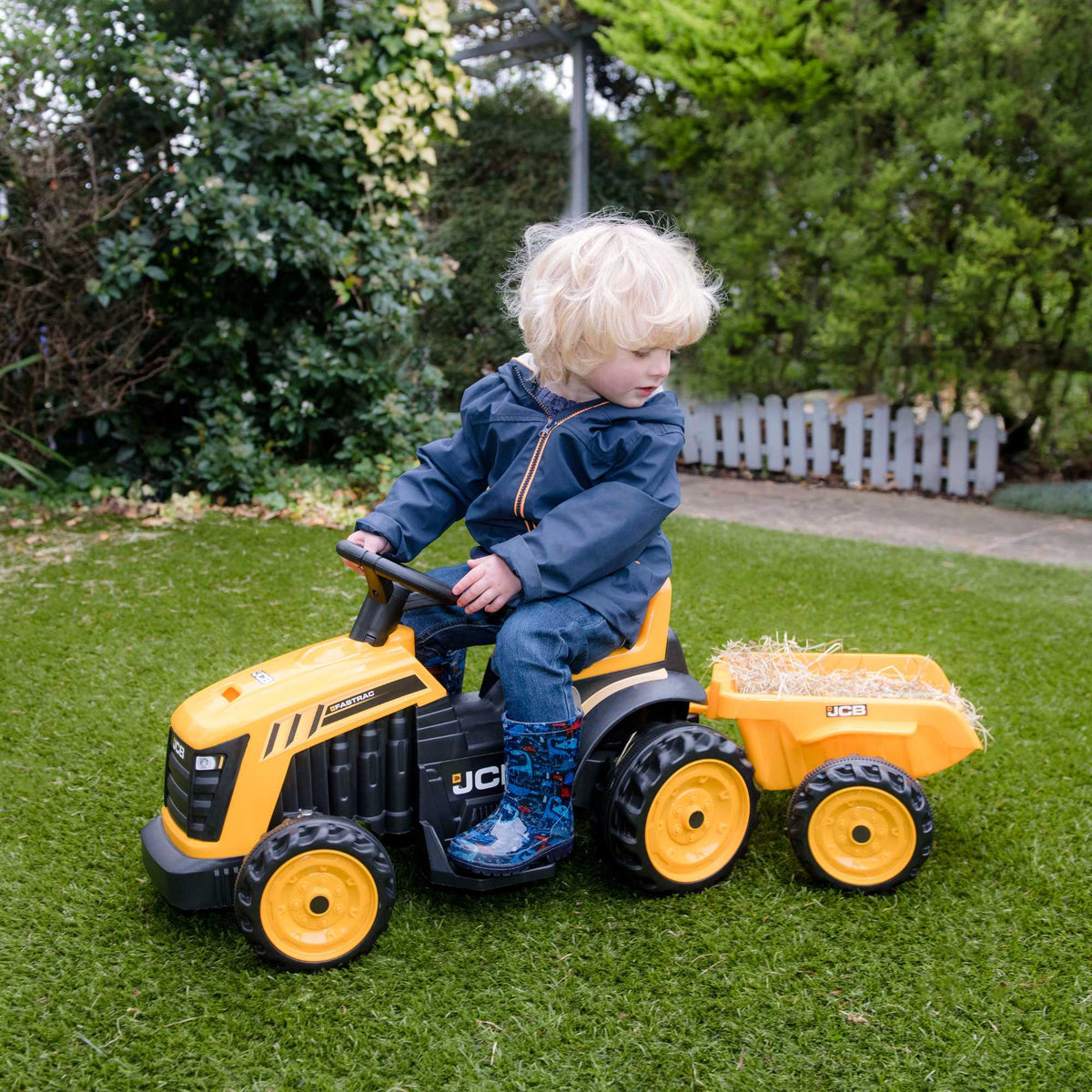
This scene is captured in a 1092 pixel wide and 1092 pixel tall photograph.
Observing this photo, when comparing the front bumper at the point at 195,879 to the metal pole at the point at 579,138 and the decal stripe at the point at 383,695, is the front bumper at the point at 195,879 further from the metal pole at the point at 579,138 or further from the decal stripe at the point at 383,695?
the metal pole at the point at 579,138

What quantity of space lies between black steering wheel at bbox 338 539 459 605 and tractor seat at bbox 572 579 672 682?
0.40 metres

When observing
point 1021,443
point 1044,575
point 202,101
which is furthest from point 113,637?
point 1021,443

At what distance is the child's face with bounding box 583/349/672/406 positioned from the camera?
2.18 meters

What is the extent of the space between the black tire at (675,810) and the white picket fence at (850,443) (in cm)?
531

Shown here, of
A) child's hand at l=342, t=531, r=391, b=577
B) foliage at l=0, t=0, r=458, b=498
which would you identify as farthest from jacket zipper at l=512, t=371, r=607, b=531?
foliage at l=0, t=0, r=458, b=498

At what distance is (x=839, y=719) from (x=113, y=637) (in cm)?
261

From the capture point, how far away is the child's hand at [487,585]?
6.79 ft

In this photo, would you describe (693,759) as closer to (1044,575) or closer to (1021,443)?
(1044,575)

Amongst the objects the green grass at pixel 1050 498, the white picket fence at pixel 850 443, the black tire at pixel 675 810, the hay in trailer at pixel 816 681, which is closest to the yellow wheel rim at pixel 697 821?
the black tire at pixel 675 810

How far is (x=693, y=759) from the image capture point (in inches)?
88.4

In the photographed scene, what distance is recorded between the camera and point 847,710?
2.39 metres

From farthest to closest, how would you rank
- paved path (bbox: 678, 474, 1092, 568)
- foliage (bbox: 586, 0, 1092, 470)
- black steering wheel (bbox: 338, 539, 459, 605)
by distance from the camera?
foliage (bbox: 586, 0, 1092, 470), paved path (bbox: 678, 474, 1092, 568), black steering wheel (bbox: 338, 539, 459, 605)

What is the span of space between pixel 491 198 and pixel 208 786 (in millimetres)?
7364

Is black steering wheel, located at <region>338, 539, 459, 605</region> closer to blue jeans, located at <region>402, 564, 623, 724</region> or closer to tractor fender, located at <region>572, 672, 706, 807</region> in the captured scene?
blue jeans, located at <region>402, 564, 623, 724</region>
